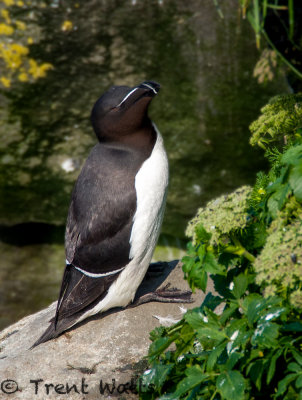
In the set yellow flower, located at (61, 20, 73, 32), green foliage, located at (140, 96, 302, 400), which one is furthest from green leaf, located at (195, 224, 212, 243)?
yellow flower, located at (61, 20, 73, 32)

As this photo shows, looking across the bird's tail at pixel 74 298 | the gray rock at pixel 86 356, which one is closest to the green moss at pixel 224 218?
the gray rock at pixel 86 356

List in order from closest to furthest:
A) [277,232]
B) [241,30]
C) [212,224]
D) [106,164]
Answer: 1. [277,232]
2. [212,224]
3. [106,164]
4. [241,30]

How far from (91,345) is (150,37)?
9.30ft

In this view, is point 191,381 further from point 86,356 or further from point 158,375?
point 86,356

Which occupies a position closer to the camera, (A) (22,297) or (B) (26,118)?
(B) (26,118)

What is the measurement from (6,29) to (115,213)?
2.39 meters

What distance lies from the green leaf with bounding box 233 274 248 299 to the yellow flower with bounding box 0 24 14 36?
3.58 meters

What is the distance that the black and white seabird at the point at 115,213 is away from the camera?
10.6 feet

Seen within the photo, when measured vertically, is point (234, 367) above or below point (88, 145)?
above

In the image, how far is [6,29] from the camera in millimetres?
4816

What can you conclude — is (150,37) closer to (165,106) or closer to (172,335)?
(165,106)

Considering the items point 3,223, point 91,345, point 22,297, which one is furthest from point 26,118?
point 91,345

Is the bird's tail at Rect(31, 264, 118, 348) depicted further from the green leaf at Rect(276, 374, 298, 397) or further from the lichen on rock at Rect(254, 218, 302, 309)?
the green leaf at Rect(276, 374, 298, 397)

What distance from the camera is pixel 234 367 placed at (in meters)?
1.95
